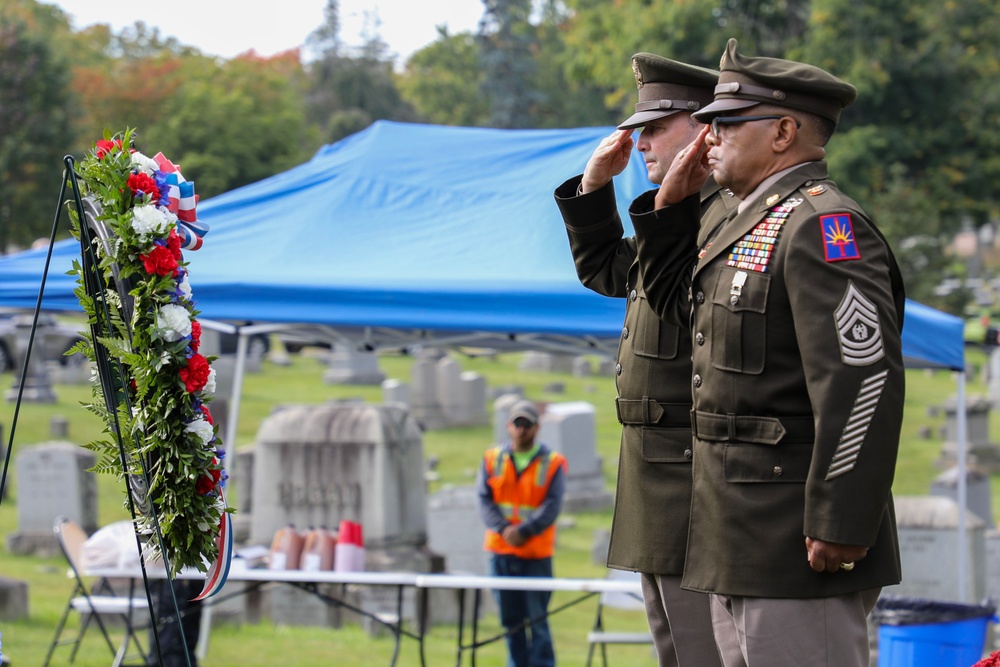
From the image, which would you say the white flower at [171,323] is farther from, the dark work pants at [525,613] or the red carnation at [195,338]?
the dark work pants at [525,613]

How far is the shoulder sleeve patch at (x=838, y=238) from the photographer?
102 inches

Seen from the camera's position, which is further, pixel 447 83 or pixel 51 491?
pixel 447 83

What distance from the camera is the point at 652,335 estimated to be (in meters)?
3.22

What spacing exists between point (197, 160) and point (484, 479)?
27.8 m

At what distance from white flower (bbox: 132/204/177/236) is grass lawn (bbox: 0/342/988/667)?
19.3 inches

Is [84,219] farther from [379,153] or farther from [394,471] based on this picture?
[394,471]

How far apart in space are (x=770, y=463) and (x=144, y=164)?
1.76 m

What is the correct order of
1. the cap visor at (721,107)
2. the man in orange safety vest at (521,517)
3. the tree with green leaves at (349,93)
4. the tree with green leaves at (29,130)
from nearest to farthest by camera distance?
the cap visor at (721,107)
the man in orange safety vest at (521,517)
the tree with green leaves at (29,130)
the tree with green leaves at (349,93)

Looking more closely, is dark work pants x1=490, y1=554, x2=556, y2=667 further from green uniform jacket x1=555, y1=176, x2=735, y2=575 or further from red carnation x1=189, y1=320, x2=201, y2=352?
red carnation x1=189, y1=320, x2=201, y2=352

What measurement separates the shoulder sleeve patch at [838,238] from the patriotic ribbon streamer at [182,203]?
1.64 m

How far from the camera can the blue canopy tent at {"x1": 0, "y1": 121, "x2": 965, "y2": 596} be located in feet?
19.5

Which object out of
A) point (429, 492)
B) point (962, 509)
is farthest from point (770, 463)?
point (429, 492)

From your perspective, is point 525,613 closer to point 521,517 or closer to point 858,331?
point 521,517

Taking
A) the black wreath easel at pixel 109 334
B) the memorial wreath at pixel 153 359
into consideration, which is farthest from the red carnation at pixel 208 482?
the black wreath easel at pixel 109 334
